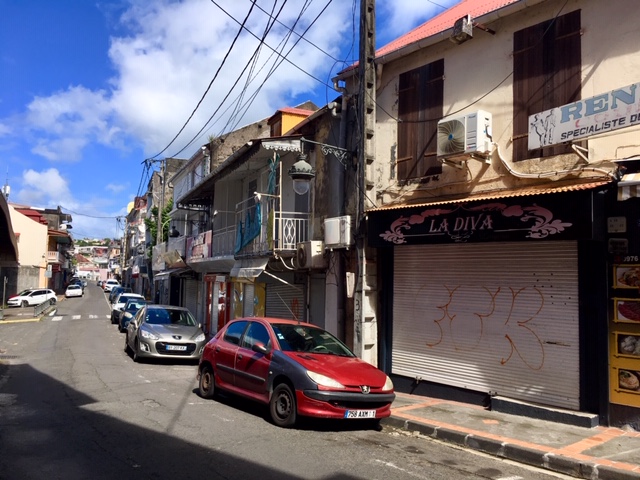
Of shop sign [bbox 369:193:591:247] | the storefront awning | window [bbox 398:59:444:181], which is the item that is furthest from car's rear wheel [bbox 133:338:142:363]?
window [bbox 398:59:444:181]

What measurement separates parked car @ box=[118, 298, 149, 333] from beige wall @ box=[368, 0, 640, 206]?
604 inches

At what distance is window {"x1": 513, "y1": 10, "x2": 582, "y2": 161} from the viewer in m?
8.76

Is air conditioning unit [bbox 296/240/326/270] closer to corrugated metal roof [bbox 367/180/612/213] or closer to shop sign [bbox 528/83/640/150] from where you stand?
corrugated metal roof [bbox 367/180/612/213]

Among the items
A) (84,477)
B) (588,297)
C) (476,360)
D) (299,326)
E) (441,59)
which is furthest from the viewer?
(441,59)

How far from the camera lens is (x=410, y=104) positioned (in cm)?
1152

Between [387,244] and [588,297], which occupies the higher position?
[387,244]

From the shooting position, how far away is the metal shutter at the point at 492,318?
8.61m

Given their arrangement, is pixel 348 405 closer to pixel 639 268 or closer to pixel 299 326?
pixel 299 326

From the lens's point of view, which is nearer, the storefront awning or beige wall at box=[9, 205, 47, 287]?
the storefront awning

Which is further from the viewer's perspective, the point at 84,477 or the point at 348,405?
the point at 348,405

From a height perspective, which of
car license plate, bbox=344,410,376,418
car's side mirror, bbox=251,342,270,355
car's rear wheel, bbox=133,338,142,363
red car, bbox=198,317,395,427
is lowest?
car's rear wheel, bbox=133,338,142,363

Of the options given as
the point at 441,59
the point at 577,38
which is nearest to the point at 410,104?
the point at 441,59

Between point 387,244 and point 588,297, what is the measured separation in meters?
3.98

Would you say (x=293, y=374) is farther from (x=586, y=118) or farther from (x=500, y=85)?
(x=500, y=85)
